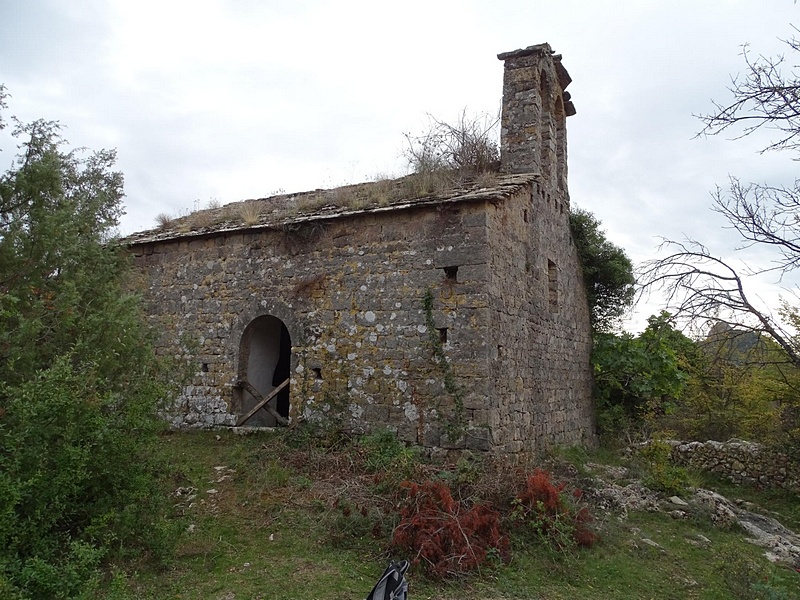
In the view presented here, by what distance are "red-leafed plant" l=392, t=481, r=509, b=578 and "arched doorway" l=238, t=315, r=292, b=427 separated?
167 inches

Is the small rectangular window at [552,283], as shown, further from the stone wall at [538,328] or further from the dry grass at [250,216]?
the dry grass at [250,216]

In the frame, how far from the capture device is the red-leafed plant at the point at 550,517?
21.6ft

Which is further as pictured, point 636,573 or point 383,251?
point 383,251

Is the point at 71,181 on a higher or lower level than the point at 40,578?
higher

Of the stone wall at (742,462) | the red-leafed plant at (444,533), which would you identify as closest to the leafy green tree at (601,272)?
the stone wall at (742,462)

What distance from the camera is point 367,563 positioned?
19.3ft

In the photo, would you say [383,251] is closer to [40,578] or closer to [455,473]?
[455,473]

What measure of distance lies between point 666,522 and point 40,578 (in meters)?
7.48

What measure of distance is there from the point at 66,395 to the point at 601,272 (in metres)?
11.9

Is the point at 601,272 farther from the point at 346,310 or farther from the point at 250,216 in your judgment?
the point at 250,216

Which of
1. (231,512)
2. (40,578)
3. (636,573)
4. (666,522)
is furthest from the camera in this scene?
(666,522)

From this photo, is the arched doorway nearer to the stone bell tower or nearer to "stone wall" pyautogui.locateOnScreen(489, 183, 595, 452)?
"stone wall" pyautogui.locateOnScreen(489, 183, 595, 452)

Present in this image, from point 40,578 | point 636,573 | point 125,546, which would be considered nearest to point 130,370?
point 125,546

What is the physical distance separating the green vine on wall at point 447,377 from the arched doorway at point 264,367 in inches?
121
